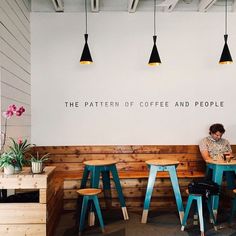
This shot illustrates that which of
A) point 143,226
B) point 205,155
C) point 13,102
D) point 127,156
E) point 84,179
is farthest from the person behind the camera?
point 127,156

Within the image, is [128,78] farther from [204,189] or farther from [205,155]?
[204,189]

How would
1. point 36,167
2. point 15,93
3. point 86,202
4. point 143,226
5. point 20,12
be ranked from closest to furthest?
point 36,167
point 86,202
point 143,226
point 15,93
point 20,12

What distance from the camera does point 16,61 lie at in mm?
4805

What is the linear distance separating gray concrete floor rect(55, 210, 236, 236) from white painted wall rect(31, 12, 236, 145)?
1.35 m

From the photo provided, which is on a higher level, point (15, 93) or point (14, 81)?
point (14, 81)

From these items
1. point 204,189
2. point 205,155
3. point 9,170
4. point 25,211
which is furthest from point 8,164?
point 205,155

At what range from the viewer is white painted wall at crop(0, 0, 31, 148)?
4.17 metres

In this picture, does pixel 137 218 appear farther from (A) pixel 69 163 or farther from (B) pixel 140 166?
(A) pixel 69 163

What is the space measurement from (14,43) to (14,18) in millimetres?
336

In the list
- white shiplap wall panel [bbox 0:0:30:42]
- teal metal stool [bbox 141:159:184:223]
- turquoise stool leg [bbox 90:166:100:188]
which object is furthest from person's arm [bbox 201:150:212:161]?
white shiplap wall panel [bbox 0:0:30:42]

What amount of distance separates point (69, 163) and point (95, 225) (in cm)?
146

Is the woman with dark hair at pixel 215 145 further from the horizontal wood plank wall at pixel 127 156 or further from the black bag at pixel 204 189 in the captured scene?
the black bag at pixel 204 189

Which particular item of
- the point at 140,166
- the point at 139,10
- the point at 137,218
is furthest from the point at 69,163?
the point at 139,10

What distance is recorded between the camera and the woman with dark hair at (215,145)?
540 centimetres
